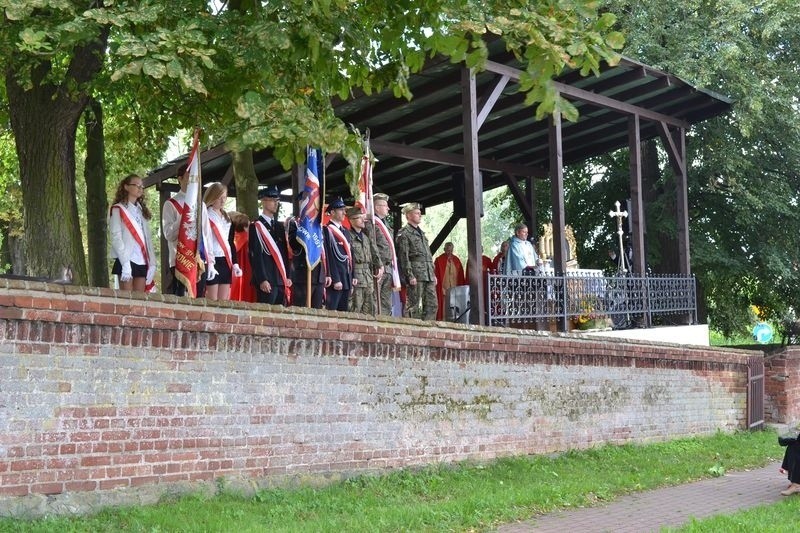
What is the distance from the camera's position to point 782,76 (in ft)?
59.6

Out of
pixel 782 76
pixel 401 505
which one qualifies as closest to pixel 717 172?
pixel 782 76

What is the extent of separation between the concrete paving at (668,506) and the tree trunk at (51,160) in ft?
15.6

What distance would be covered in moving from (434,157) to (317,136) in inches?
326

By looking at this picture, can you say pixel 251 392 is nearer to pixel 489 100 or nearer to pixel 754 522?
pixel 754 522

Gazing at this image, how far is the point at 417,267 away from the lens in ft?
40.2

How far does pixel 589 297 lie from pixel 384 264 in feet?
13.2

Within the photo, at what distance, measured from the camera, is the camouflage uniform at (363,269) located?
10.7 meters

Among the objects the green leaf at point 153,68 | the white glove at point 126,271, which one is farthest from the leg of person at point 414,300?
the green leaf at point 153,68

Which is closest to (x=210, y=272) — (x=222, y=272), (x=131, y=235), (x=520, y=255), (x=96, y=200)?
(x=222, y=272)

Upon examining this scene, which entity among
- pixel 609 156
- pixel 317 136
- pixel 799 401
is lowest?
pixel 799 401

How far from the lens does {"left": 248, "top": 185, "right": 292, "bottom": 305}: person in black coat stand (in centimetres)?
960

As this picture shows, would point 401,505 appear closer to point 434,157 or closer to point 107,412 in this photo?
point 107,412

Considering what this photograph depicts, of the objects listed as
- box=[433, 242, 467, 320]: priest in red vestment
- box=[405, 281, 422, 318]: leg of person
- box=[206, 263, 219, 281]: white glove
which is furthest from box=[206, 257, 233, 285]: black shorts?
box=[433, 242, 467, 320]: priest in red vestment

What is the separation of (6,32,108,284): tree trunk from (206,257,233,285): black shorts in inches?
51.9
